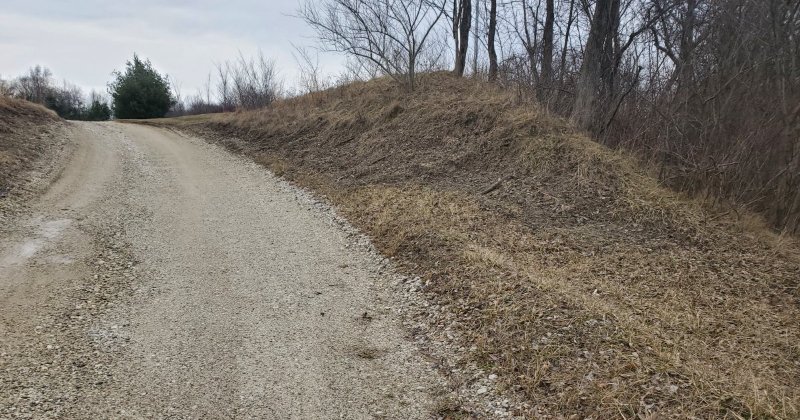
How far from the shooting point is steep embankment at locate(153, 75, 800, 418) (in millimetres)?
3545

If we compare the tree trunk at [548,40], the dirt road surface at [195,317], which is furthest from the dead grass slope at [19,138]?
the tree trunk at [548,40]

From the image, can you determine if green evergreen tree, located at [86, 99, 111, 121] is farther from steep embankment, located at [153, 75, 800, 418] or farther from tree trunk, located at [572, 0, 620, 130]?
tree trunk, located at [572, 0, 620, 130]

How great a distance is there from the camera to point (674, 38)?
36.2 ft

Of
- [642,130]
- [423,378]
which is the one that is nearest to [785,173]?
[642,130]

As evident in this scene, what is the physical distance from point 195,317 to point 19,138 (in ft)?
34.0

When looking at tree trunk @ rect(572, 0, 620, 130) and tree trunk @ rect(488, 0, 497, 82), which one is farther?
tree trunk @ rect(488, 0, 497, 82)

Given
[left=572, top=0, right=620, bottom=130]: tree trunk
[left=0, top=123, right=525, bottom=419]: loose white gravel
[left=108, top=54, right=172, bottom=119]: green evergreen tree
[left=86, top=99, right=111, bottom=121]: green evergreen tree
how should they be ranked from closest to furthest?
[left=0, top=123, right=525, bottom=419]: loose white gravel, [left=572, top=0, right=620, bottom=130]: tree trunk, [left=108, top=54, right=172, bottom=119]: green evergreen tree, [left=86, top=99, right=111, bottom=121]: green evergreen tree

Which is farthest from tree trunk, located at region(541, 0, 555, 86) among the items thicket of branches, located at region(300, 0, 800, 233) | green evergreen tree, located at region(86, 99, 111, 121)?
green evergreen tree, located at region(86, 99, 111, 121)

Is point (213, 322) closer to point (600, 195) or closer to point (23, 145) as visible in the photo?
point (600, 195)

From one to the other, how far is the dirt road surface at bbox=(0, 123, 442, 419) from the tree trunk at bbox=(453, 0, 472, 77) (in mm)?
8758

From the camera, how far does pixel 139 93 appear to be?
27531 millimetres

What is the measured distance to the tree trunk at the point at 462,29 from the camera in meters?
15.0

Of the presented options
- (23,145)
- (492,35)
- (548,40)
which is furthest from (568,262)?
(23,145)

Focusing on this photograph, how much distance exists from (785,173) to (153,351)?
9.15 meters
